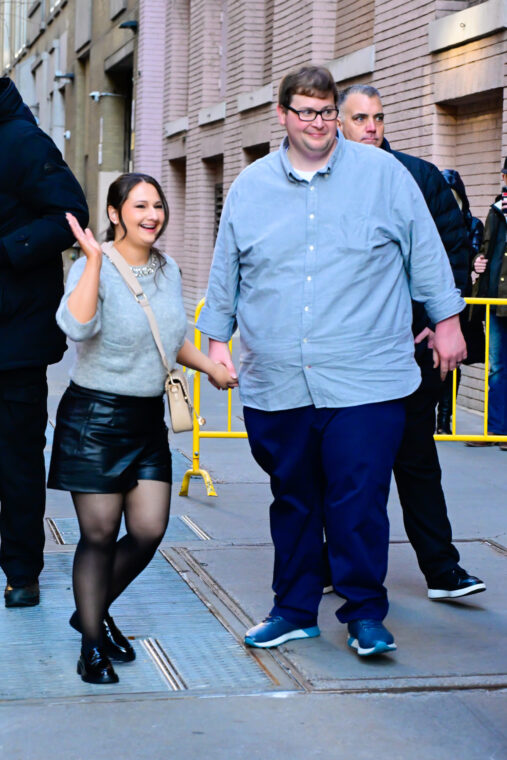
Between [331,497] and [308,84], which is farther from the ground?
[308,84]

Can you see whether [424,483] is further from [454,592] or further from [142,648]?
[142,648]

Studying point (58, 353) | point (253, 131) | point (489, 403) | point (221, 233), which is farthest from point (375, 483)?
point (253, 131)

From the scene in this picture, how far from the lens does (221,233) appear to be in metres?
4.65

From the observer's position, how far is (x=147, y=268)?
4.28 meters

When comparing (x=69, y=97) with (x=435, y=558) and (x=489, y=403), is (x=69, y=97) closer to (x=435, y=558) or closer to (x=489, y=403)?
(x=489, y=403)

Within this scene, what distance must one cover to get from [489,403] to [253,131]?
963 centimetres

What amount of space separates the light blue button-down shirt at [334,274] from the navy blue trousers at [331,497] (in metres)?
0.08

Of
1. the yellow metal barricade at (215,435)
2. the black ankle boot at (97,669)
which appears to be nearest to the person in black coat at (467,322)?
the yellow metal barricade at (215,435)

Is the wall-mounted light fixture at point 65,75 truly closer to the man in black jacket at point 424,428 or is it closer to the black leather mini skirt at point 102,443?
the man in black jacket at point 424,428

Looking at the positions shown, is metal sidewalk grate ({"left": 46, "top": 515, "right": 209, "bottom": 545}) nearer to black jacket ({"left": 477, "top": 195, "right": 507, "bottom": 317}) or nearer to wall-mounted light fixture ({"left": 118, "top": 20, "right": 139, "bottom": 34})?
black jacket ({"left": 477, "top": 195, "right": 507, "bottom": 317})

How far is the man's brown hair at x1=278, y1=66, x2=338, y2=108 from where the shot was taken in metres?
4.37

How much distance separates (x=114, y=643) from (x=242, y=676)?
0.47m

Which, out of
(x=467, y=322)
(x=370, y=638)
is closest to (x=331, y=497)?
(x=370, y=638)

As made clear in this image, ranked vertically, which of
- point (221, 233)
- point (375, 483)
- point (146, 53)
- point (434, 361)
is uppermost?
point (146, 53)
